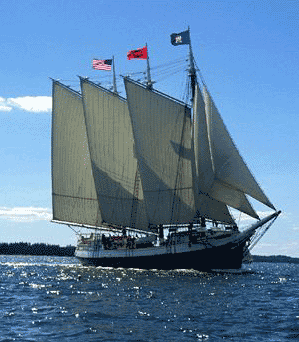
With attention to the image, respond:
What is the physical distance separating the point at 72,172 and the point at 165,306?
50010 mm

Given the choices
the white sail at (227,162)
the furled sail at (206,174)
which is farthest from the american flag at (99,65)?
the white sail at (227,162)

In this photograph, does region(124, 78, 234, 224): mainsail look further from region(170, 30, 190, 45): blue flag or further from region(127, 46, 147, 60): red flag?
region(170, 30, 190, 45): blue flag

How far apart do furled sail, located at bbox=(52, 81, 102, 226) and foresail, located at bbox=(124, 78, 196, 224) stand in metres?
14.0

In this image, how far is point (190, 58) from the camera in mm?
69188

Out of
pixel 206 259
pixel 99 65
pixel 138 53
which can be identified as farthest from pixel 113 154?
pixel 206 259

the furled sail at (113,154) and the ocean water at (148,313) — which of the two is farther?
the furled sail at (113,154)

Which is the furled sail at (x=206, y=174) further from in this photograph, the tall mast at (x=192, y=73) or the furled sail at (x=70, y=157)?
the furled sail at (x=70, y=157)

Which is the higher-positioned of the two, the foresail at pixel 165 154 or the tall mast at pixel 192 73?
the tall mast at pixel 192 73

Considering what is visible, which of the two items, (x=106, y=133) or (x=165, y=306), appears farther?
(x=106, y=133)

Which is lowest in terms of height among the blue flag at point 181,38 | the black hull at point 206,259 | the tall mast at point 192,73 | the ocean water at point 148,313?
the ocean water at point 148,313

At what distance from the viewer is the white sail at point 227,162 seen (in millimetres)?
57875

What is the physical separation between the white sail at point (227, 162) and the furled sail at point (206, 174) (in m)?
0.79

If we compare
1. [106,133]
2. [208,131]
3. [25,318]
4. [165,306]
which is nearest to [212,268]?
[208,131]

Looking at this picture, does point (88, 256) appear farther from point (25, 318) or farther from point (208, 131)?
point (25, 318)
